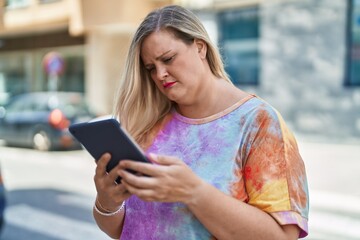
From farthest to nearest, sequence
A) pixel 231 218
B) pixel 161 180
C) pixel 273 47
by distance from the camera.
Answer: pixel 273 47
pixel 231 218
pixel 161 180

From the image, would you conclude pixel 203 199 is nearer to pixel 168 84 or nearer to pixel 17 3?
pixel 168 84

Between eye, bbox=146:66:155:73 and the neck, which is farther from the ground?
eye, bbox=146:66:155:73

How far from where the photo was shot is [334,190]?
25.3 ft

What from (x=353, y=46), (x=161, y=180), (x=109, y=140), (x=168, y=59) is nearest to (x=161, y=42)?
(x=168, y=59)

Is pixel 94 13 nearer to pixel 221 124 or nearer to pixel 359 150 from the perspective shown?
pixel 359 150

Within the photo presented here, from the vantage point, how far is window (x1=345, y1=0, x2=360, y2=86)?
40.5 feet

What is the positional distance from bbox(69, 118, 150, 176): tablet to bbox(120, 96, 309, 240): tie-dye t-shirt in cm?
23

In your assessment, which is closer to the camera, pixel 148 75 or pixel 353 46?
pixel 148 75

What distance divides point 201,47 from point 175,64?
120 mm

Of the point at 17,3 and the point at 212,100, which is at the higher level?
the point at 212,100

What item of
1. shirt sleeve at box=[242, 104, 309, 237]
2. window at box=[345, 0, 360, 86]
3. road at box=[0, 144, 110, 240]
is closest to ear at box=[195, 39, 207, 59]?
shirt sleeve at box=[242, 104, 309, 237]

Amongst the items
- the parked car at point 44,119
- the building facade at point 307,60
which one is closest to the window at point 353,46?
the building facade at point 307,60

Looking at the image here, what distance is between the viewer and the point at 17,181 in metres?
8.91

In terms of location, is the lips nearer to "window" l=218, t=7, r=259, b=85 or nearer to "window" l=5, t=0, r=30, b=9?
"window" l=218, t=7, r=259, b=85
